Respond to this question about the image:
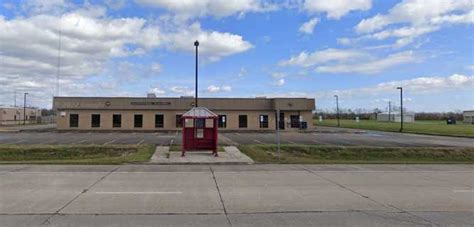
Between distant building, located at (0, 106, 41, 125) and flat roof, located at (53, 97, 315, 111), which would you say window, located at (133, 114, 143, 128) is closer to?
flat roof, located at (53, 97, 315, 111)

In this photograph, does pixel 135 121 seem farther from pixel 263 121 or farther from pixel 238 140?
pixel 238 140

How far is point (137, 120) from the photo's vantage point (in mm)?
56062

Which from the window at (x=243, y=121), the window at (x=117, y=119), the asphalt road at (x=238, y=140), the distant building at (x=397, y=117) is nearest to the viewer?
the asphalt road at (x=238, y=140)

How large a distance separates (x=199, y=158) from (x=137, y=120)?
3751 cm

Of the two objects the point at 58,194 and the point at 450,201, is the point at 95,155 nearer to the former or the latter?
the point at 58,194

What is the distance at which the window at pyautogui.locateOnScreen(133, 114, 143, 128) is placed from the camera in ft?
183

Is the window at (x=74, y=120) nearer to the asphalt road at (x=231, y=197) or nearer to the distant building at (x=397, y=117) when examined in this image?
the asphalt road at (x=231, y=197)

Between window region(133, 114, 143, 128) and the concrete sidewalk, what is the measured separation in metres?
33.3

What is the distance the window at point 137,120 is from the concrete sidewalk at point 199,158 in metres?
33.3

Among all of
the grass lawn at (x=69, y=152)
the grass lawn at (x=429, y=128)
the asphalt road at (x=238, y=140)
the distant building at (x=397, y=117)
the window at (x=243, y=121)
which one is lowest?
the grass lawn at (x=69, y=152)

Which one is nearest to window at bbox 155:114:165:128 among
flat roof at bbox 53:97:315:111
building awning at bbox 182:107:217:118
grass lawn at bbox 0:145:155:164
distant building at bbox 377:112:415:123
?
flat roof at bbox 53:97:315:111

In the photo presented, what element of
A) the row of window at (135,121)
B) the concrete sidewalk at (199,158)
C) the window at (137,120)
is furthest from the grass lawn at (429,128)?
the concrete sidewalk at (199,158)

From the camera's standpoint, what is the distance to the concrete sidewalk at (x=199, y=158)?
18641mm

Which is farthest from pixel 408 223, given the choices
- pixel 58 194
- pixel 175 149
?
pixel 175 149
